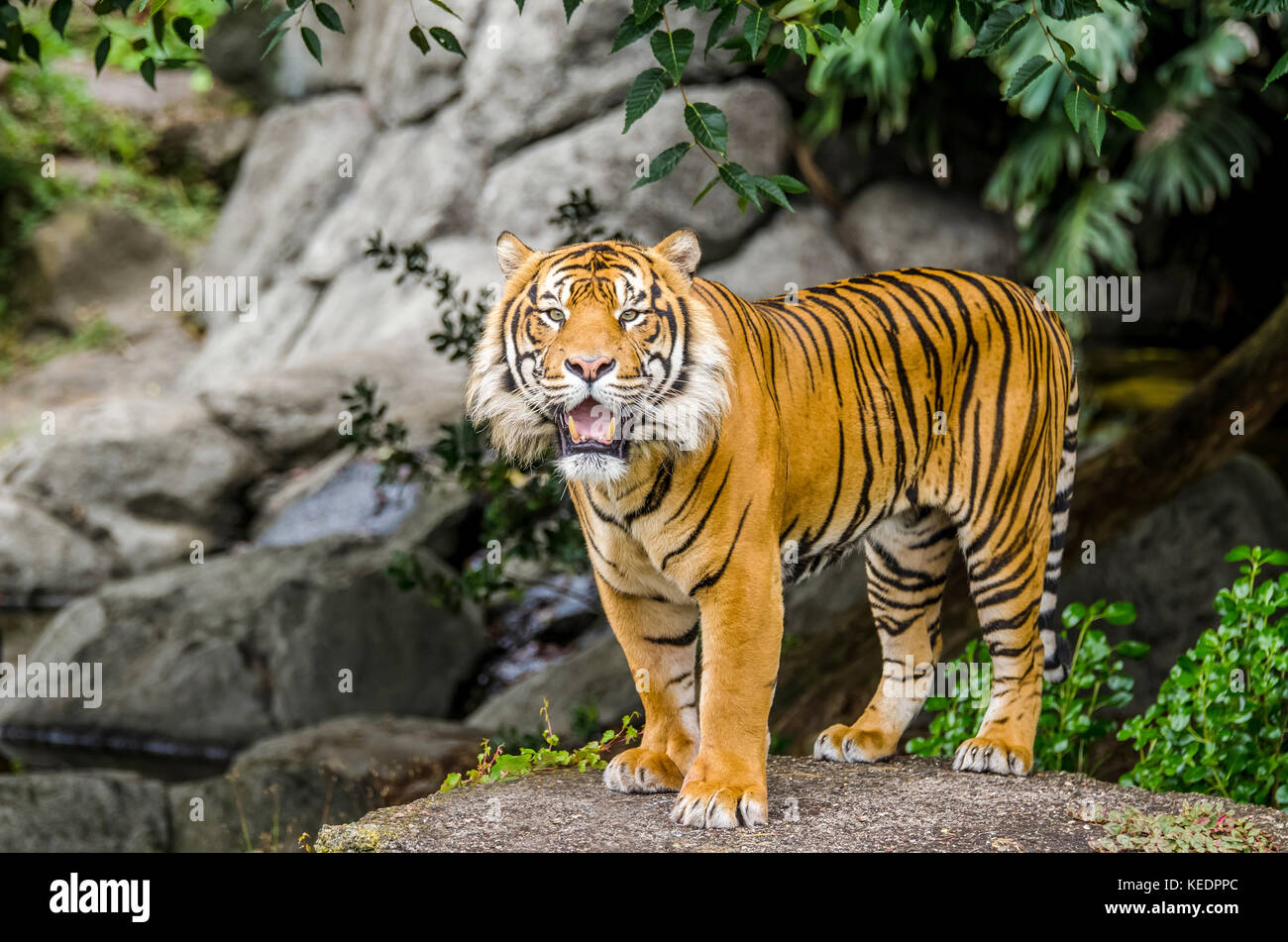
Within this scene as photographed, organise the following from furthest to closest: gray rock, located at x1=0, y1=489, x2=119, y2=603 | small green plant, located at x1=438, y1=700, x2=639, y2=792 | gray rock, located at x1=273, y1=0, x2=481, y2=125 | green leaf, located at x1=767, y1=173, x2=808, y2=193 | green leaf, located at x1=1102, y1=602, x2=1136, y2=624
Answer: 1. gray rock, located at x1=273, y1=0, x2=481, y2=125
2. gray rock, located at x1=0, y1=489, x2=119, y2=603
3. green leaf, located at x1=1102, y1=602, x2=1136, y2=624
4. small green plant, located at x1=438, y1=700, x2=639, y2=792
5. green leaf, located at x1=767, y1=173, x2=808, y2=193

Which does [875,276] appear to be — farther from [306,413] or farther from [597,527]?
[306,413]

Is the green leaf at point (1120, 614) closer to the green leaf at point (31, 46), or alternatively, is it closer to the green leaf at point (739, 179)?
the green leaf at point (739, 179)

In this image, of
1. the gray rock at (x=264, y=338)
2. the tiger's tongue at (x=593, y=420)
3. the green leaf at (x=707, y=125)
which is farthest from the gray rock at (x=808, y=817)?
the gray rock at (x=264, y=338)

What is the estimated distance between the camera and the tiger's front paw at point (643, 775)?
3.82 meters

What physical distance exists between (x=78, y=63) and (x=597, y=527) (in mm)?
16110

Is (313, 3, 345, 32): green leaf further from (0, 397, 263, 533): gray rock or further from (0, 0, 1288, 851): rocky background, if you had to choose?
(0, 397, 263, 533): gray rock

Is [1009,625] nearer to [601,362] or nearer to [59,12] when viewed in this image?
[601,362]

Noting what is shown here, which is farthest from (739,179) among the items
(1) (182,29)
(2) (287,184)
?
(2) (287,184)

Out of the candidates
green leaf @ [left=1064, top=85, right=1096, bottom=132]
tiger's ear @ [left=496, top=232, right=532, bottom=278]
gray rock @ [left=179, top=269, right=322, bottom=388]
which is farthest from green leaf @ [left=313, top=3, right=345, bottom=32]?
gray rock @ [left=179, top=269, right=322, bottom=388]

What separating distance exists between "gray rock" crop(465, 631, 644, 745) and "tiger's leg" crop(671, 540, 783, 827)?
8.52 feet

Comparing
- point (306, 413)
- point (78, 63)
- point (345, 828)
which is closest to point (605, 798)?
point (345, 828)

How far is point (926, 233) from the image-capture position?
1152cm

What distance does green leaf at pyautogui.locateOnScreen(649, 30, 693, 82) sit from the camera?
10.7 feet
